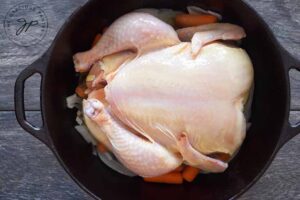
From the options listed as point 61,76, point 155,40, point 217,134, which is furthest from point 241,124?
point 61,76

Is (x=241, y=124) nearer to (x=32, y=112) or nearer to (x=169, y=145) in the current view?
(x=169, y=145)

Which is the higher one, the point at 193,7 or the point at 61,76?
the point at 193,7

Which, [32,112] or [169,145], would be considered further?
[32,112]

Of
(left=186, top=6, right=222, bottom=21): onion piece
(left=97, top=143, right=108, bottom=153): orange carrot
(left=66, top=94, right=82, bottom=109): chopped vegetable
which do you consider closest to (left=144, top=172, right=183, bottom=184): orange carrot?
(left=97, top=143, right=108, bottom=153): orange carrot

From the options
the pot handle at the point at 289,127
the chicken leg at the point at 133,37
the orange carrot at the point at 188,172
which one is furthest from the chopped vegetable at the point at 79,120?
the pot handle at the point at 289,127

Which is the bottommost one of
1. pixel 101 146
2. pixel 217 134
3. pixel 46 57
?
pixel 101 146

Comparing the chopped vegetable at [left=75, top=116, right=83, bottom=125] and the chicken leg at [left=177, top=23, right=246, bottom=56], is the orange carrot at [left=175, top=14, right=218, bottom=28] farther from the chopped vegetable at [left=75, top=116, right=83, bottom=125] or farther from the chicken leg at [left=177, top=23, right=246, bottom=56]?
the chopped vegetable at [left=75, top=116, right=83, bottom=125]

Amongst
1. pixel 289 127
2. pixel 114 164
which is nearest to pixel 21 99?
pixel 114 164
